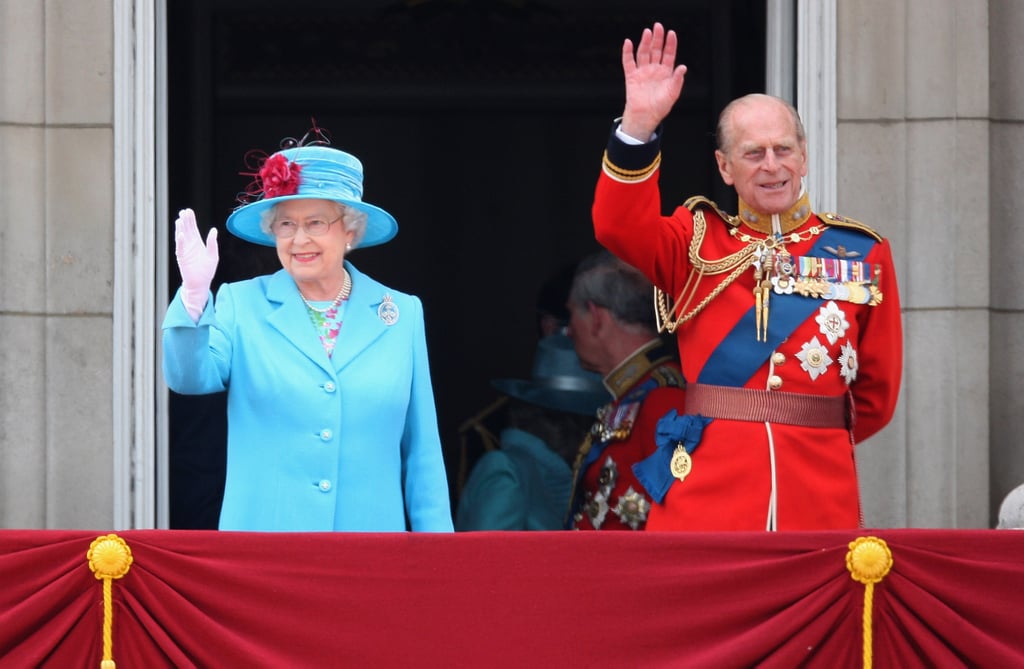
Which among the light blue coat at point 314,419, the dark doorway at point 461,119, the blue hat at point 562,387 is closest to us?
the light blue coat at point 314,419

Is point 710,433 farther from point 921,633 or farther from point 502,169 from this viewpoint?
point 502,169

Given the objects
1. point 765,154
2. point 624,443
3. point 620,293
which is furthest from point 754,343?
point 620,293

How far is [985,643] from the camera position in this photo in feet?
11.6

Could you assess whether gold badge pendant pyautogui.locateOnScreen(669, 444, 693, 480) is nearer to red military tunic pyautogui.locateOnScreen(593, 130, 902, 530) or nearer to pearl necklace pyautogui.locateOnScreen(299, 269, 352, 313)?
red military tunic pyautogui.locateOnScreen(593, 130, 902, 530)

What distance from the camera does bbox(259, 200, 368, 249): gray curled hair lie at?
13.4 feet

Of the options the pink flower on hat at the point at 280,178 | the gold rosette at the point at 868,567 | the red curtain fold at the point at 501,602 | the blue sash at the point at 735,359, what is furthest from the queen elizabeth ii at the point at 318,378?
the gold rosette at the point at 868,567

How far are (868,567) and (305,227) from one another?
1.45m

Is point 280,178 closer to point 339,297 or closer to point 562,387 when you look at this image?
point 339,297

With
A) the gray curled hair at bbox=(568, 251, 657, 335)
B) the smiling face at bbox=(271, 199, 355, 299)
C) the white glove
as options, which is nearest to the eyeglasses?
the smiling face at bbox=(271, 199, 355, 299)

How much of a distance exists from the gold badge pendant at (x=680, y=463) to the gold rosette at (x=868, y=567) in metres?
0.62

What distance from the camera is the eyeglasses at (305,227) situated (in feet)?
13.2

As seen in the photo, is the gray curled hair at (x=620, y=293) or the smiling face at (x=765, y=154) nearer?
the smiling face at (x=765, y=154)

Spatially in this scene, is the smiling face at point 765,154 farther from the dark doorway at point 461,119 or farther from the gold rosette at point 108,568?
the dark doorway at point 461,119

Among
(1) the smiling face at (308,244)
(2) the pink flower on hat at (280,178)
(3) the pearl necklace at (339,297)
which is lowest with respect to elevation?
(3) the pearl necklace at (339,297)
